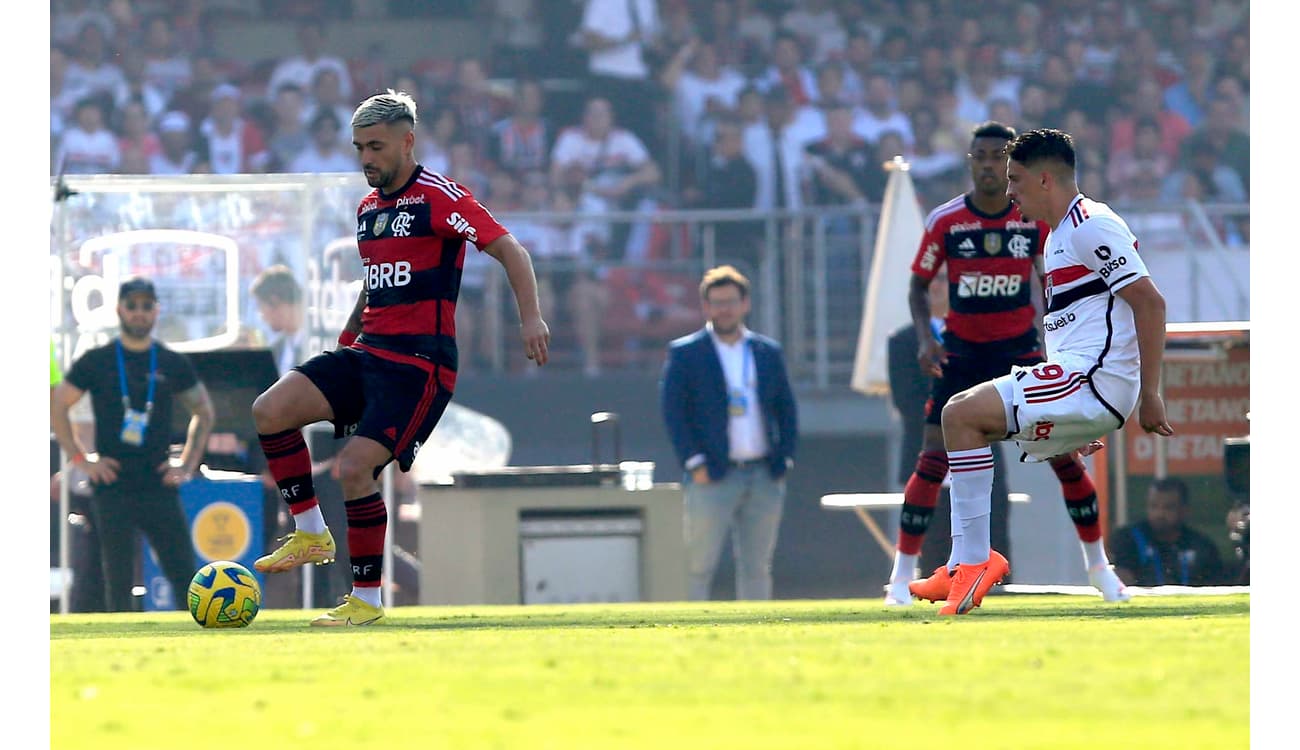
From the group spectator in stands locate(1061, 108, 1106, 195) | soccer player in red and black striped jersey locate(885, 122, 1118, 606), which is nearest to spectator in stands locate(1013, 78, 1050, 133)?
spectator in stands locate(1061, 108, 1106, 195)

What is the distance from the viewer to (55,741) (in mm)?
4078

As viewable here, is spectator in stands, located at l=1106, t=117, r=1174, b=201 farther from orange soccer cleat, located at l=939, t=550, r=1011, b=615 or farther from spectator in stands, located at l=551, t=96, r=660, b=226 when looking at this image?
orange soccer cleat, located at l=939, t=550, r=1011, b=615

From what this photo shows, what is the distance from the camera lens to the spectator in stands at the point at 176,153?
21172 mm

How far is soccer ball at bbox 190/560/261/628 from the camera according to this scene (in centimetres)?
778

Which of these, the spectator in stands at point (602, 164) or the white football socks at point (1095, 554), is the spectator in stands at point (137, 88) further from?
the white football socks at point (1095, 554)

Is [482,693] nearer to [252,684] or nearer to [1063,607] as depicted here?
[252,684]

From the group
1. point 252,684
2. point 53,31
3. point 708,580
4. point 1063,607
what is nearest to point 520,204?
point 53,31

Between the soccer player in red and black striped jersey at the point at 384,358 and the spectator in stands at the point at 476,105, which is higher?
the spectator in stands at the point at 476,105

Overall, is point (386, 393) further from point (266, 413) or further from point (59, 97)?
point (59, 97)

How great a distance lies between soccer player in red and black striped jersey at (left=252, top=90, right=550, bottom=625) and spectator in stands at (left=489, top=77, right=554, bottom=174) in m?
13.5

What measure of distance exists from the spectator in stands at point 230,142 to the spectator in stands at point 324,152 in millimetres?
407

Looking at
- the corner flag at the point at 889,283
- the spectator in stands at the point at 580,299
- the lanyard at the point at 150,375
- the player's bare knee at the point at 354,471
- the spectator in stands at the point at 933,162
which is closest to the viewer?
the player's bare knee at the point at 354,471

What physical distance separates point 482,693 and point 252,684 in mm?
682

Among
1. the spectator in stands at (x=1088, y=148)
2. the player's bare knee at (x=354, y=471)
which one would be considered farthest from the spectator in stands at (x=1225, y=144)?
the player's bare knee at (x=354, y=471)
